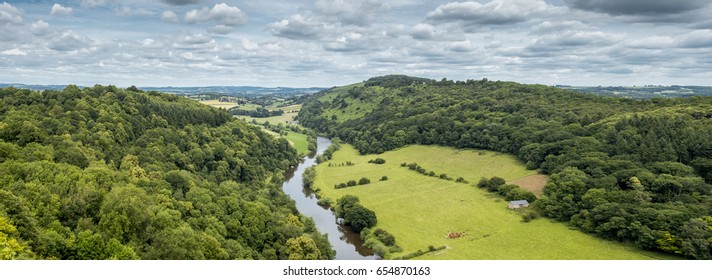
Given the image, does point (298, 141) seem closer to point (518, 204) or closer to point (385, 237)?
point (518, 204)

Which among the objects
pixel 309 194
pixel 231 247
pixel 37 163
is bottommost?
pixel 309 194

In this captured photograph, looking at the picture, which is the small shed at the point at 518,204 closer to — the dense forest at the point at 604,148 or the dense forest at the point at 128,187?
the dense forest at the point at 604,148

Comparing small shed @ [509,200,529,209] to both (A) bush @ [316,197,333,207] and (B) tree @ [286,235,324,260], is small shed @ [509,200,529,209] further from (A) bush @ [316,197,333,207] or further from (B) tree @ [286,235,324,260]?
(B) tree @ [286,235,324,260]

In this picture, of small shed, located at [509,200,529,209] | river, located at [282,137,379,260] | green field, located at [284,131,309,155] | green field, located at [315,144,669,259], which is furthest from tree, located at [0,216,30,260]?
green field, located at [284,131,309,155]

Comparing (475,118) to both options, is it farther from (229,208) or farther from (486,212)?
(229,208)

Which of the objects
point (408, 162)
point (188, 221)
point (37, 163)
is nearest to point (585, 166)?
point (408, 162)

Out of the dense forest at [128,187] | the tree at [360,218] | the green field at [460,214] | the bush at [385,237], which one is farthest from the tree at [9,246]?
the tree at [360,218]
